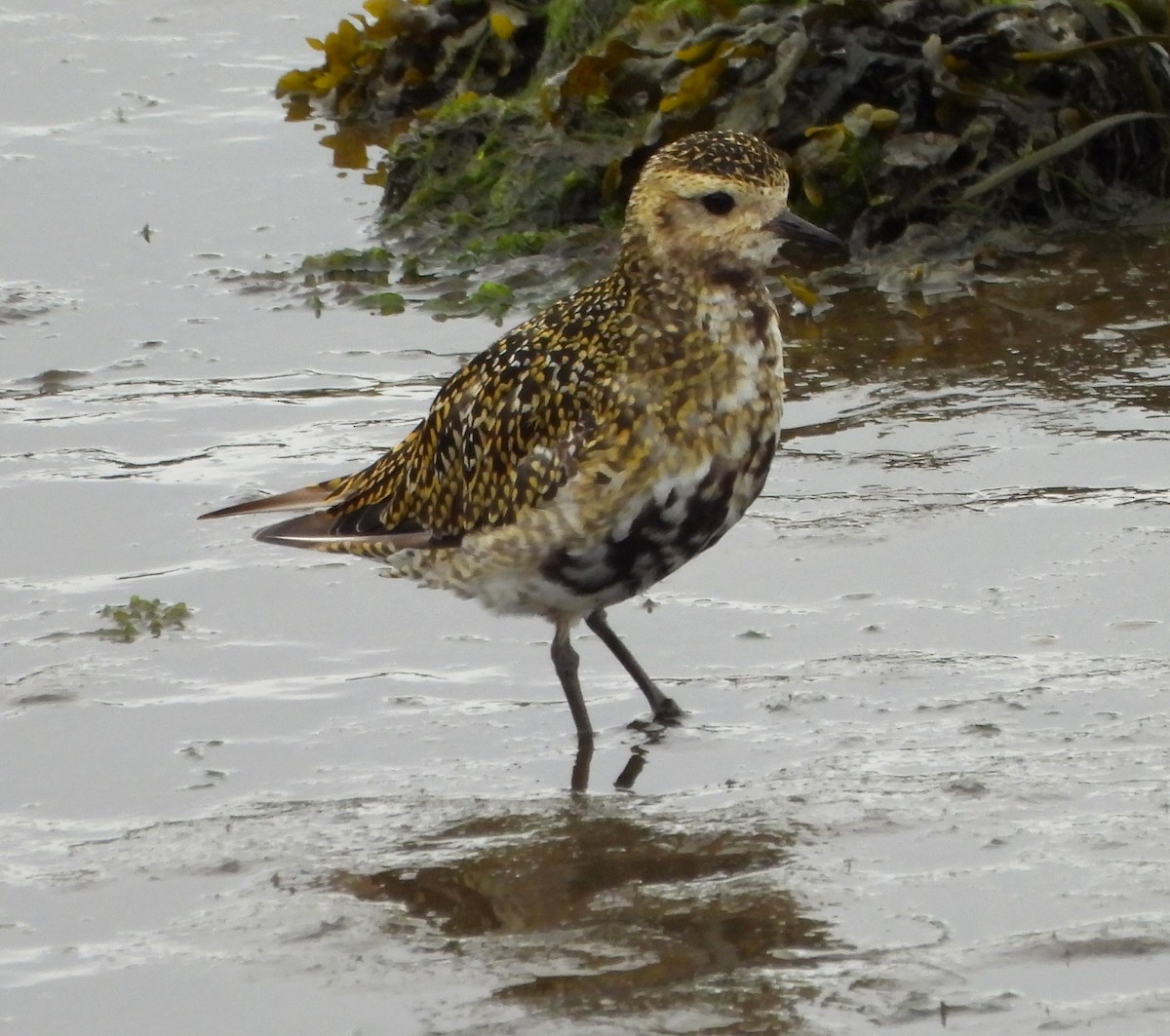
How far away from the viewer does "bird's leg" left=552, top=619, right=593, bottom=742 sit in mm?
5590

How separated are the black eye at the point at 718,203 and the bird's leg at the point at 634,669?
1.11 m

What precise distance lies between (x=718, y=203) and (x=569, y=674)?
1307 millimetres

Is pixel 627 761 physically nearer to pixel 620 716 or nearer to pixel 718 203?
pixel 620 716

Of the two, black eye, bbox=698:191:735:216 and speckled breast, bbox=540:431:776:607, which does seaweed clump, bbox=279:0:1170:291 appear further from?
speckled breast, bbox=540:431:776:607

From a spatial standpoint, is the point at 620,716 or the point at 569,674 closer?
the point at 569,674

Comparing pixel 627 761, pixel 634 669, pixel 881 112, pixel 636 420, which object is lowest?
pixel 627 761

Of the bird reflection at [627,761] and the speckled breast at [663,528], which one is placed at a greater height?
the speckled breast at [663,528]

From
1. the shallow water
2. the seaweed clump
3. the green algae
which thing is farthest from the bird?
the seaweed clump

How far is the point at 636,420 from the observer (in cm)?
539

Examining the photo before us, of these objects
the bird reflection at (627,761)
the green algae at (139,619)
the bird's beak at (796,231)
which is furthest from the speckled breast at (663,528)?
the green algae at (139,619)

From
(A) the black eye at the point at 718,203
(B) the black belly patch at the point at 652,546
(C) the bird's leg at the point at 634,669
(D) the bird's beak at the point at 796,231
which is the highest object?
(A) the black eye at the point at 718,203

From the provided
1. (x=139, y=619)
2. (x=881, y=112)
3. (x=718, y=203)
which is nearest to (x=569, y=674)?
(x=718, y=203)

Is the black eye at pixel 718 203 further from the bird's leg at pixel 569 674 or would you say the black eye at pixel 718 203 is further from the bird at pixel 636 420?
the bird's leg at pixel 569 674

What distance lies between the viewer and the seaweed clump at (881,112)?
29.6 ft
